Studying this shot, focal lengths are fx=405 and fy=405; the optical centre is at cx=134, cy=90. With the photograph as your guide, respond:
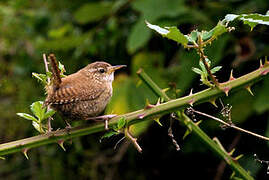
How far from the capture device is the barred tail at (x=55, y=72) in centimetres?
120

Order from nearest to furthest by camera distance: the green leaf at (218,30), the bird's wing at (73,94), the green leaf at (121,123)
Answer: the green leaf at (218,30), the green leaf at (121,123), the bird's wing at (73,94)

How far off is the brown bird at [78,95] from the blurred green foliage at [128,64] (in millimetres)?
736

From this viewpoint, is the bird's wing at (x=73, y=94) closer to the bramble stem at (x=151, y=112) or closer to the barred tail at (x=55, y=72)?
the barred tail at (x=55, y=72)

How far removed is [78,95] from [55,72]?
0.26m

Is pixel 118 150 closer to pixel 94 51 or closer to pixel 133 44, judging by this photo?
pixel 94 51

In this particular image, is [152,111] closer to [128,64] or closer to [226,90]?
[226,90]

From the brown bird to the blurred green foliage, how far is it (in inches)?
29.0

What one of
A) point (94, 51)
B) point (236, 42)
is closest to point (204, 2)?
point (236, 42)

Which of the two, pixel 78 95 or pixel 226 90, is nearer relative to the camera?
pixel 226 90

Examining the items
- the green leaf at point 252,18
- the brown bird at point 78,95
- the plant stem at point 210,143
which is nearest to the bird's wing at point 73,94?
the brown bird at point 78,95

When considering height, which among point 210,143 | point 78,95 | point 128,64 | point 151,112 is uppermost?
point 128,64

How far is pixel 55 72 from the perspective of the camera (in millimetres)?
1301

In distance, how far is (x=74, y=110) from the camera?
1.52 meters

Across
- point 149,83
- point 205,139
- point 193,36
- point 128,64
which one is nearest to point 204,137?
point 205,139
